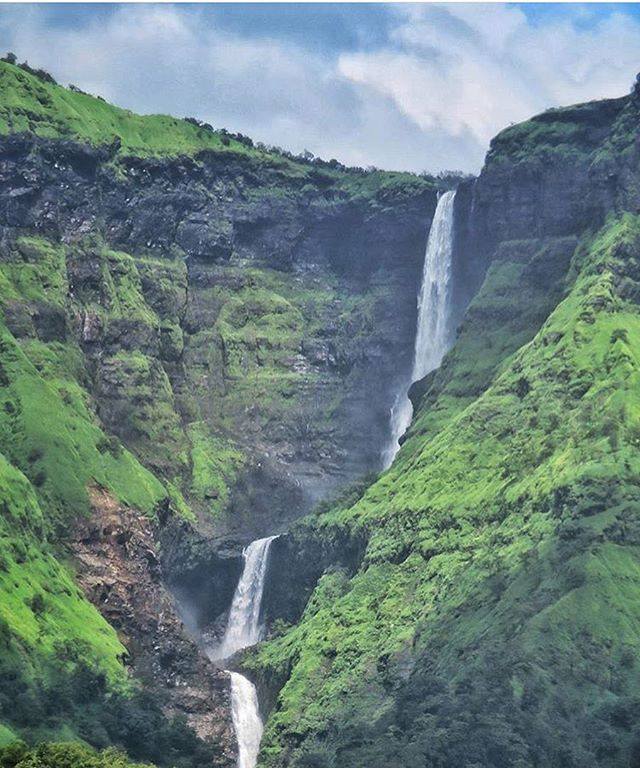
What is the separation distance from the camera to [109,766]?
171125mm

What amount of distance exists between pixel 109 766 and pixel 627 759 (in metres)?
56.9

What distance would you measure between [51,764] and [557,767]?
56.2m

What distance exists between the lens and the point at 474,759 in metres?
200

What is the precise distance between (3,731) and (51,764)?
30123mm

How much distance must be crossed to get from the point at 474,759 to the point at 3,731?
156ft

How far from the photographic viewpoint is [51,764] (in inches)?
6604

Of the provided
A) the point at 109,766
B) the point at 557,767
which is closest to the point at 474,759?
the point at 557,767

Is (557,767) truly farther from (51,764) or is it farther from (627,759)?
(51,764)

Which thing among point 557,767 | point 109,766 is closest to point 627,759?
point 557,767

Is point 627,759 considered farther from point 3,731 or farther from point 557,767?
point 3,731

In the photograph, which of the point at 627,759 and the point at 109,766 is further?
the point at 627,759

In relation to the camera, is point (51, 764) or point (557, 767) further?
point (557, 767)

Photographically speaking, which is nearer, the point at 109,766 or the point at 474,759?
the point at 109,766

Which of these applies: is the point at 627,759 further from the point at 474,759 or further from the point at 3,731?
the point at 3,731
